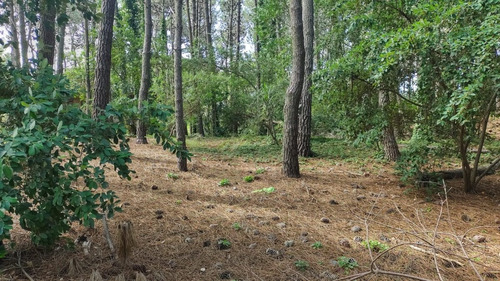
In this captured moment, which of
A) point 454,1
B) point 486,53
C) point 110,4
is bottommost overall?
point 486,53

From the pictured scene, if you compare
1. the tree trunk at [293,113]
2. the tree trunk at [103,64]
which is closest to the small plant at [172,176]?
the tree trunk at [293,113]

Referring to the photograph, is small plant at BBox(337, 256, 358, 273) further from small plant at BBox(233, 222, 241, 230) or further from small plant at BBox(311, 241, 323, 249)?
small plant at BBox(233, 222, 241, 230)

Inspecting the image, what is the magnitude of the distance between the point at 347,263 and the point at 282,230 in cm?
92

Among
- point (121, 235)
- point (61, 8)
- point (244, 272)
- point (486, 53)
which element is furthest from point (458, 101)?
point (61, 8)

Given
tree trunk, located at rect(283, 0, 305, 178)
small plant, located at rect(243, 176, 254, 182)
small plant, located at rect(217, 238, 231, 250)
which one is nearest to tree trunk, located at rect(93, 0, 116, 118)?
small plant, located at rect(243, 176, 254, 182)

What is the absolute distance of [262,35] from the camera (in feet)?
50.5

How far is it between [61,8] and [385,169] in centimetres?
635

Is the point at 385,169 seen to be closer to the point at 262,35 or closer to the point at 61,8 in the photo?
the point at 61,8

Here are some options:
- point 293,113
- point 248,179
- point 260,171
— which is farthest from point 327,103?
point 248,179

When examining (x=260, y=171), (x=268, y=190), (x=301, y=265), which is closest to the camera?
(x=301, y=265)

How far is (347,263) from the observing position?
2703 millimetres

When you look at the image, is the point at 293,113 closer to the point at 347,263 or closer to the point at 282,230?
the point at 282,230

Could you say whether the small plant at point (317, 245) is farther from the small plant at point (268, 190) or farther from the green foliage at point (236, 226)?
the small plant at point (268, 190)

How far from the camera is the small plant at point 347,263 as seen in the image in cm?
265
